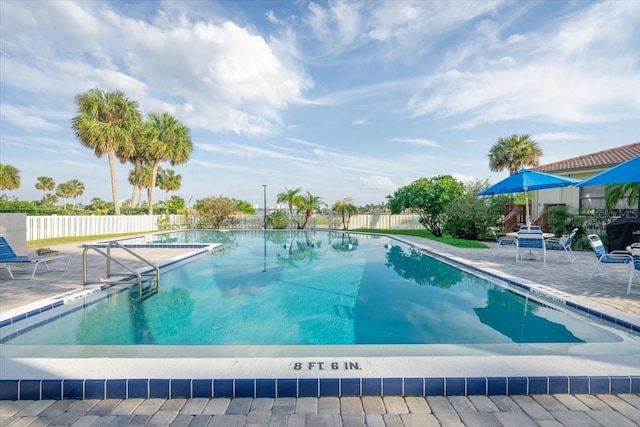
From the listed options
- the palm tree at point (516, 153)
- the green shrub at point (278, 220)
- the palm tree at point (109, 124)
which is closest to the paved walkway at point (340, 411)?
the green shrub at point (278, 220)

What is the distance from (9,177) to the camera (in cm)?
3725

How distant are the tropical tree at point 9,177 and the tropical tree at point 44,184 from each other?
9.05m

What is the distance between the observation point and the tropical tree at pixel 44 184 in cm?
4756

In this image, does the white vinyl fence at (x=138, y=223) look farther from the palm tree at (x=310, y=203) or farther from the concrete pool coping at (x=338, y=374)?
the concrete pool coping at (x=338, y=374)

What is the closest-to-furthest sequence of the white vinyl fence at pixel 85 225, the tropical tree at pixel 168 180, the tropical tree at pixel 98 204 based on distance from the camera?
the white vinyl fence at pixel 85 225 → the tropical tree at pixel 168 180 → the tropical tree at pixel 98 204

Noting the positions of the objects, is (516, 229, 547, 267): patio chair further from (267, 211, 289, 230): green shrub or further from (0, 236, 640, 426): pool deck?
(267, 211, 289, 230): green shrub

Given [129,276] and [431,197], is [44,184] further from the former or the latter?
[431,197]

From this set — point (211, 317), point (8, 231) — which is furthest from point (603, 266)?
point (8, 231)

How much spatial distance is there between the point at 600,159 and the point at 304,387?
55.7 ft

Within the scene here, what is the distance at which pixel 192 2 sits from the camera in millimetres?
9781

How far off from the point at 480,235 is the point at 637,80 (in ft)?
24.7

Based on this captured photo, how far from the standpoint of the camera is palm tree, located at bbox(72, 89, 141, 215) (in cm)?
2038

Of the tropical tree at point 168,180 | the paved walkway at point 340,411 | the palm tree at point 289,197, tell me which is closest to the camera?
the paved walkway at point 340,411

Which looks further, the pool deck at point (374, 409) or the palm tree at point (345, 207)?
the palm tree at point (345, 207)
